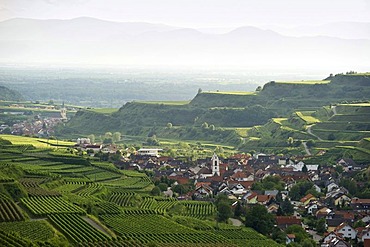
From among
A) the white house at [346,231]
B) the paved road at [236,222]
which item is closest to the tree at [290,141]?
the paved road at [236,222]

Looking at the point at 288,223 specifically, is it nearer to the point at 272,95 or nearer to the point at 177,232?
the point at 177,232

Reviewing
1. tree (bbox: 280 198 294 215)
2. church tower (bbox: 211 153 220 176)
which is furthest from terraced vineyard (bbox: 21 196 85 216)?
church tower (bbox: 211 153 220 176)

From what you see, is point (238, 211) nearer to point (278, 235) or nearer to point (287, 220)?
point (287, 220)

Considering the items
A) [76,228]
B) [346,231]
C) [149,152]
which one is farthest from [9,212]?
[149,152]

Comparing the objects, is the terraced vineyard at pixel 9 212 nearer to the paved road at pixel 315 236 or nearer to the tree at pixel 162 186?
the paved road at pixel 315 236

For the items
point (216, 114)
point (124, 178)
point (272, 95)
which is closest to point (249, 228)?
point (124, 178)

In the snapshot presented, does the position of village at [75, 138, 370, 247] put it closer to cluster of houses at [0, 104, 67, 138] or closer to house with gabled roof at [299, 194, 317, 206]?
house with gabled roof at [299, 194, 317, 206]

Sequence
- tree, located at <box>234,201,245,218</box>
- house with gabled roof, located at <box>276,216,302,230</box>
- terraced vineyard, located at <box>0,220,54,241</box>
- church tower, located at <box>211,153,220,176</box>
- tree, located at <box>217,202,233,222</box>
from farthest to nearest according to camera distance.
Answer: church tower, located at <box>211,153,220,176</box> → tree, located at <box>234,201,245,218</box> → tree, located at <box>217,202,233,222</box> → house with gabled roof, located at <box>276,216,302,230</box> → terraced vineyard, located at <box>0,220,54,241</box>

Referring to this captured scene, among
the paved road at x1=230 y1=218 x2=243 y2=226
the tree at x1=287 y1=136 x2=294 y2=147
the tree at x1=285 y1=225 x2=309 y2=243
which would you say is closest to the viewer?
the tree at x1=285 y1=225 x2=309 y2=243
